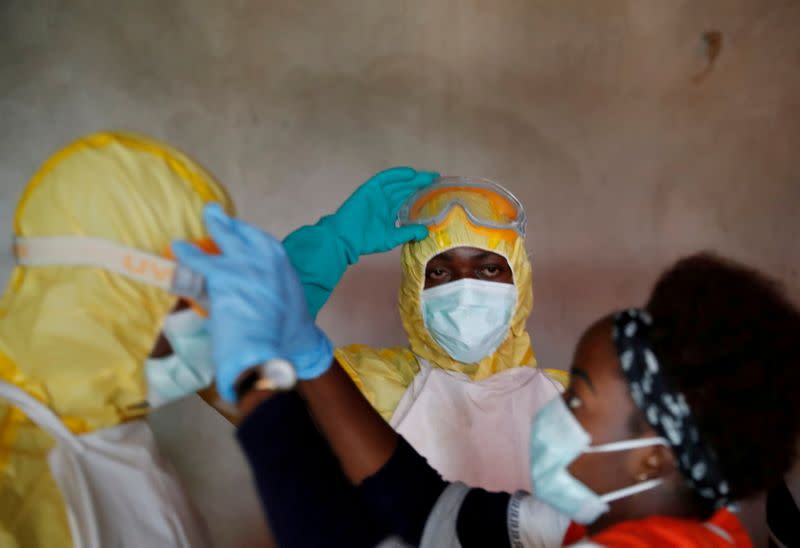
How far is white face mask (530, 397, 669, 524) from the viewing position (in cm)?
90

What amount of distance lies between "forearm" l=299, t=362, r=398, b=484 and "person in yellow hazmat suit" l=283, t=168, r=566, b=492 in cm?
39

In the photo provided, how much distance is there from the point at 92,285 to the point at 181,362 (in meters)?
0.18

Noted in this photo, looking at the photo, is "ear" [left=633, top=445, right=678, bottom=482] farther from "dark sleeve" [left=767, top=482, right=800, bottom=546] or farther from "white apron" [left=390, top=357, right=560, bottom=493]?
"dark sleeve" [left=767, top=482, right=800, bottom=546]

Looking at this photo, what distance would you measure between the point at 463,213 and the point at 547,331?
4.04ft

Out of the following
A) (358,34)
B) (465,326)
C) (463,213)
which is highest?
(358,34)

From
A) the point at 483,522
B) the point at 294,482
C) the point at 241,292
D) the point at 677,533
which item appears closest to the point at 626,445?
the point at 677,533

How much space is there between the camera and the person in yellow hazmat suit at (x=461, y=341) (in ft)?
5.30

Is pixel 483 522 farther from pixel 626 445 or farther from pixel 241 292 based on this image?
pixel 241 292

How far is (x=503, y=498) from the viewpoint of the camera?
1.15 metres

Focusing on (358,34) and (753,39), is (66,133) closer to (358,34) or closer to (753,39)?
(358,34)

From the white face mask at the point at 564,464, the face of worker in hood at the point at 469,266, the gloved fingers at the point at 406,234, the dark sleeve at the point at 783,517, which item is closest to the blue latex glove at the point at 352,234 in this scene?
the gloved fingers at the point at 406,234

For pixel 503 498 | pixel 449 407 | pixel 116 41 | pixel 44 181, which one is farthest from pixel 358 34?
pixel 503 498

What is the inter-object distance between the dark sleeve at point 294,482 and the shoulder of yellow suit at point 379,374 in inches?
27.8

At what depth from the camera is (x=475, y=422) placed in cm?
167
